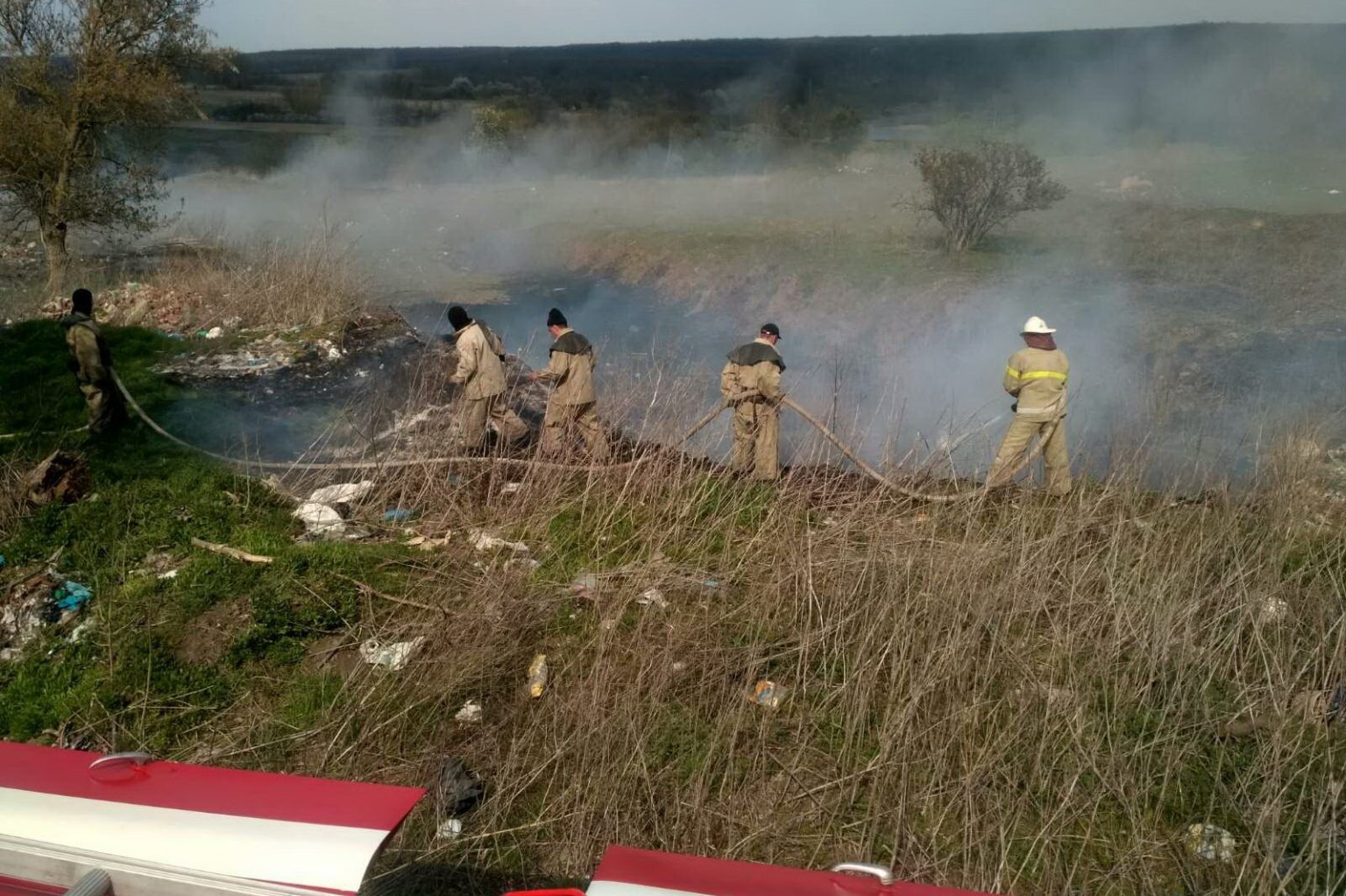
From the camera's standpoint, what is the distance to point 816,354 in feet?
37.1

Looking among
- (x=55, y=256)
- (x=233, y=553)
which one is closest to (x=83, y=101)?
(x=55, y=256)

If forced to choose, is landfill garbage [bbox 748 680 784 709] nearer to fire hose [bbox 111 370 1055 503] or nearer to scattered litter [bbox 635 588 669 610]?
scattered litter [bbox 635 588 669 610]

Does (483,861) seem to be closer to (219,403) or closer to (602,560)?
(602,560)

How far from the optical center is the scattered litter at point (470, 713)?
168 inches

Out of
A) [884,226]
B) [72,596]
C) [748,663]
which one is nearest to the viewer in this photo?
[748,663]

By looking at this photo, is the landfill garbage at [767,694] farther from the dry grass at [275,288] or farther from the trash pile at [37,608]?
the dry grass at [275,288]

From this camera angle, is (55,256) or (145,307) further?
(55,256)

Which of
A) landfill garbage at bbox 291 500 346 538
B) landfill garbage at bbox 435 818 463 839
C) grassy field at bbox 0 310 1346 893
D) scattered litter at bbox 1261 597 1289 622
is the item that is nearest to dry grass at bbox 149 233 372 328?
landfill garbage at bbox 291 500 346 538

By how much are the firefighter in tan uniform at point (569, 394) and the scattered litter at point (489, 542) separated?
1.48 metres

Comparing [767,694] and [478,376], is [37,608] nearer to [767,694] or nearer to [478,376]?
[478,376]

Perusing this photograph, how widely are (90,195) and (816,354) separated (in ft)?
33.0

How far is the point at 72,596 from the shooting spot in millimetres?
5254

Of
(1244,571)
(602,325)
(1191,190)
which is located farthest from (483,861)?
(1191,190)

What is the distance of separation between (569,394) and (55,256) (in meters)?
9.54
